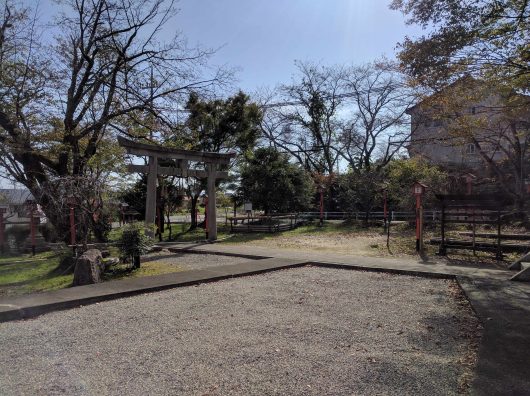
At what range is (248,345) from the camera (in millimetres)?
4805

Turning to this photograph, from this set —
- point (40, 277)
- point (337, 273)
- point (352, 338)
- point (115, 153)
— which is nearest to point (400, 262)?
point (337, 273)

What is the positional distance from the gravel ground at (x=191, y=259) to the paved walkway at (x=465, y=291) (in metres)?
0.57

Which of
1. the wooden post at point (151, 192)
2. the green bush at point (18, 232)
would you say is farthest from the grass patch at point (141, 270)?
the green bush at point (18, 232)

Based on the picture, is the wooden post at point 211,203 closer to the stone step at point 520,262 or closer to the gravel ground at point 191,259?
the gravel ground at point 191,259

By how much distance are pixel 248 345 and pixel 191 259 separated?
827 centimetres

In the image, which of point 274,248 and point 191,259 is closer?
point 191,259

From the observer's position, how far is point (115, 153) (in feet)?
58.2

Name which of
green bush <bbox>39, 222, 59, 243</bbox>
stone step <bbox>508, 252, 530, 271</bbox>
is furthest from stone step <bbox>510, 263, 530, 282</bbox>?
green bush <bbox>39, 222, 59, 243</bbox>

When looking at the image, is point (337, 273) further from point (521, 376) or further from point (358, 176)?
point (358, 176)

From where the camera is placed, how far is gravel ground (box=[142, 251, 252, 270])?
11.7 m

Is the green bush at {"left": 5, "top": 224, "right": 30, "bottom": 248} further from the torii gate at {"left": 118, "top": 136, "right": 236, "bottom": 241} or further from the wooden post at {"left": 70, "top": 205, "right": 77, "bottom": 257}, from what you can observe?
the wooden post at {"left": 70, "top": 205, "right": 77, "bottom": 257}

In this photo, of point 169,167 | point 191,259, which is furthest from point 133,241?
point 169,167

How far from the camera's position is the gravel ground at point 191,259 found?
11669 mm

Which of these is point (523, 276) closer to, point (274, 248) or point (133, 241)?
point (274, 248)
